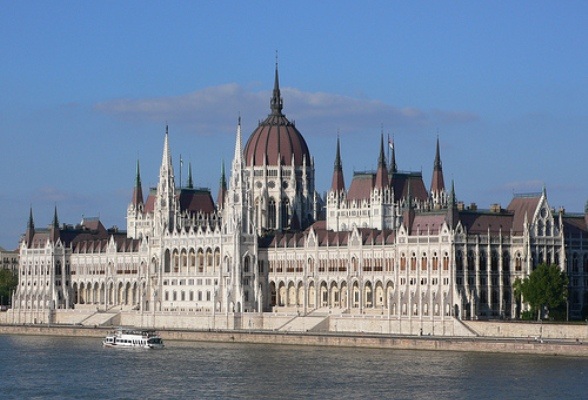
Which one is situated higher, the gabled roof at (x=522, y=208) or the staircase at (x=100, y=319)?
the gabled roof at (x=522, y=208)

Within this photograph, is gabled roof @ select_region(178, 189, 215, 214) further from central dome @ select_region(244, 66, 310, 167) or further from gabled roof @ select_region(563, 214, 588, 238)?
gabled roof @ select_region(563, 214, 588, 238)

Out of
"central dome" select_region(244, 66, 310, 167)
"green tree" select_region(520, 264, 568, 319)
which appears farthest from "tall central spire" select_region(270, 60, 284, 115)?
"green tree" select_region(520, 264, 568, 319)

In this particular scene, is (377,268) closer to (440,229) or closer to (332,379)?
(440,229)

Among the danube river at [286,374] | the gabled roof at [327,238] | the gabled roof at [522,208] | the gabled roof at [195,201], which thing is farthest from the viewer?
the gabled roof at [195,201]

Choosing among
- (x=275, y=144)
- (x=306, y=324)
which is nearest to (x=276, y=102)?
(x=275, y=144)

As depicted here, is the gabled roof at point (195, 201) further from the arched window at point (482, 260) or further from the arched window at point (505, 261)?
the arched window at point (505, 261)

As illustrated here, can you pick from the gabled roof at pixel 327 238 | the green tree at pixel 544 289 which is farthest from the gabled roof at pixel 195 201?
the green tree at pixel 544 289

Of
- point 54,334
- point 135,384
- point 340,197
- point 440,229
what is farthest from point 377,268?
point 135,384
